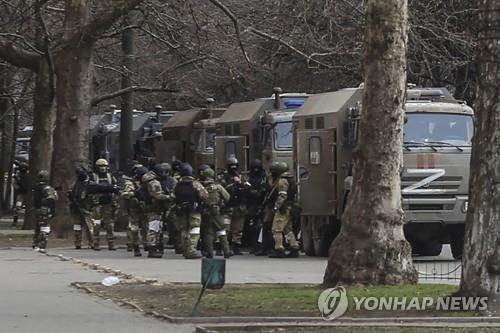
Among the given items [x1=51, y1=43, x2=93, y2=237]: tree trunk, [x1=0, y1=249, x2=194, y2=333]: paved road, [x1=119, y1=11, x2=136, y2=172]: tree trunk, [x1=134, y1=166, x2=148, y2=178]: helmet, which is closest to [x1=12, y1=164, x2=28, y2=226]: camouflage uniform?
[x1=119, y1=11, x2=136, y2=172]: tree trunk

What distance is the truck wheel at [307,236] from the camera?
80.1 feet

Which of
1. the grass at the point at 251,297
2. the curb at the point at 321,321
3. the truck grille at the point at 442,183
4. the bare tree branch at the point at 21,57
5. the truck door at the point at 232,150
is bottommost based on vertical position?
the curb at the point at 321,321

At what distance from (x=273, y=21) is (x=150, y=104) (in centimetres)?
1956

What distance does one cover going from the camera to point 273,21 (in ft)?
96.6

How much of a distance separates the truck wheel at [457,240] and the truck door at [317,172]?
2331mm

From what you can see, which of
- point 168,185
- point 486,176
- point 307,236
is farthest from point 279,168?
point 486,176

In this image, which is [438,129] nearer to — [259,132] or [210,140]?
[259,132]

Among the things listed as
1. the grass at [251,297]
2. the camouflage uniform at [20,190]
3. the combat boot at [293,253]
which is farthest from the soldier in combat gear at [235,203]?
the camouflage uniform at [20,190]

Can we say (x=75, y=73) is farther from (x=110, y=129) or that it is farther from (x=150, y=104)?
(x=150, y=104)

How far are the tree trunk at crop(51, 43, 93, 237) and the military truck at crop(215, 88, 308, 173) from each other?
340 centimetres

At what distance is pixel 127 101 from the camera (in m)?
31.8

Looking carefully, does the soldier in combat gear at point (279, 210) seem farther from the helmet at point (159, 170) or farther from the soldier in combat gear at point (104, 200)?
the soldier in combat gear at point (104, 200)

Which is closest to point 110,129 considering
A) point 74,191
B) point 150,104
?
point 150,104

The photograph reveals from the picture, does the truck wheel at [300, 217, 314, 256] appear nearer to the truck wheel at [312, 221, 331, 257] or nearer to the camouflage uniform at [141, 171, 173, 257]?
the truck wheel at [312, 221, 331, 257]
